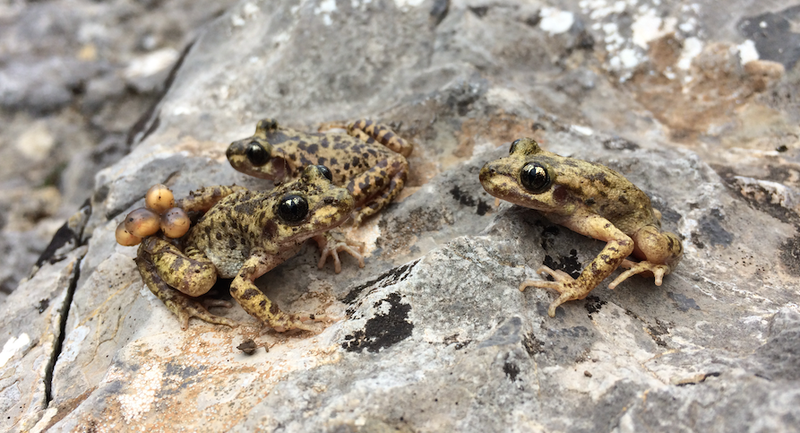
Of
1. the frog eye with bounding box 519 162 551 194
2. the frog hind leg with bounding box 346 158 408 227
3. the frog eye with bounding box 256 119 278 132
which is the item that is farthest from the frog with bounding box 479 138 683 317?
the frog eye with bounding box 256 119 278 132

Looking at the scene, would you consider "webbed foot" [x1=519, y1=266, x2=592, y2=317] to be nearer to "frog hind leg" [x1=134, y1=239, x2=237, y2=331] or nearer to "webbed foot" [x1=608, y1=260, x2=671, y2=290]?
"webbed foot" [x1=608, y1=260, x2=671, y2=290]

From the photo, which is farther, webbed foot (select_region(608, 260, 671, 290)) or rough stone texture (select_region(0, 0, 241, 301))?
rough stone texture (select_region(0, 0, 241, 301))

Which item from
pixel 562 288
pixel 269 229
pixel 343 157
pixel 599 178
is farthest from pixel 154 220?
pixel 599 178

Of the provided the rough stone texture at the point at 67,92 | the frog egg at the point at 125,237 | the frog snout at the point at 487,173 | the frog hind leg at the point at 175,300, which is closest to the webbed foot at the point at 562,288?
the frog snout at the point at 487,173

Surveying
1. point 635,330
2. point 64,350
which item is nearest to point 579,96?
point 635,330

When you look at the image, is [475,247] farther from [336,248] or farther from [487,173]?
[336,248]

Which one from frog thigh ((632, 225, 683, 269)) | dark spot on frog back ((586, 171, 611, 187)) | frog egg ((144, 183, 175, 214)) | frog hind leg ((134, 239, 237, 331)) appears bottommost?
frog hind leg ((134, 239, 237, 331))
